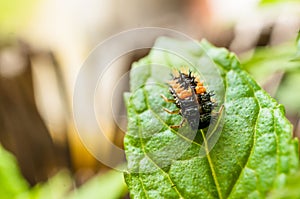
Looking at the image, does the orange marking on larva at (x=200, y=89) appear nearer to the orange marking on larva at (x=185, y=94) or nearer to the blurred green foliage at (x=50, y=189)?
the orange marking on larva at (x=185, y=94)

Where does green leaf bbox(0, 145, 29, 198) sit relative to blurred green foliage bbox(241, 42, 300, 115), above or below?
below

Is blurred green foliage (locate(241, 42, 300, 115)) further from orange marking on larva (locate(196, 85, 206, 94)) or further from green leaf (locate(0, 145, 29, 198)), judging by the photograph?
green leaf (locate(0, 145, 29, 198))

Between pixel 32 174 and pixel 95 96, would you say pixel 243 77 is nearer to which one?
pixel 32 174

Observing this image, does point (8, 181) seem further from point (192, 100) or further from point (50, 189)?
point (192, 100)

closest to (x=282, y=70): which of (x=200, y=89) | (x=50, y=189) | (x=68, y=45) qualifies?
(x=200, y=89)

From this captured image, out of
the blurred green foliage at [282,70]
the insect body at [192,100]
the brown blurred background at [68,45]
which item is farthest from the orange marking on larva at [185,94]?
the brown blurred background at [68,45]

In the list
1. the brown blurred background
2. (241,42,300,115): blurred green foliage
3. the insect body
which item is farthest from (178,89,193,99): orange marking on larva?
the brown blurred background
